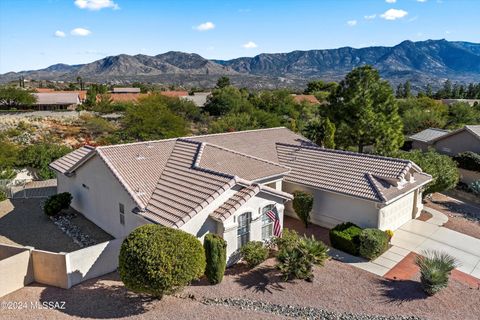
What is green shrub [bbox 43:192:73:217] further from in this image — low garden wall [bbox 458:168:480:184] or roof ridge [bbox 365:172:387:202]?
low garden wall [bbox 458:168:480:184]

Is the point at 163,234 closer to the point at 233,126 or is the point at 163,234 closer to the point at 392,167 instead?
the point at 392,167

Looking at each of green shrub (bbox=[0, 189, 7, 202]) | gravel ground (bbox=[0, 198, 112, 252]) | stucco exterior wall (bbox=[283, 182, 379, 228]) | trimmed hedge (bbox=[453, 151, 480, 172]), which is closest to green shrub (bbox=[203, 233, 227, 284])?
gravel ground (bbox=[0, 198, 112, 252])

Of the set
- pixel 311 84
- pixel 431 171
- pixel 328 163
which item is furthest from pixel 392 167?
pixel 311 84

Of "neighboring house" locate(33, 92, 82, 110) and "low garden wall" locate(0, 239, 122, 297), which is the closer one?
"low garden wall" locate(0, 239, 122, 297)

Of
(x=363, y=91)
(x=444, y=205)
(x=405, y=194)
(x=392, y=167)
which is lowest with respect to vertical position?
(x=444, y=205)

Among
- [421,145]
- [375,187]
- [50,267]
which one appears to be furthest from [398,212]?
[421,145]

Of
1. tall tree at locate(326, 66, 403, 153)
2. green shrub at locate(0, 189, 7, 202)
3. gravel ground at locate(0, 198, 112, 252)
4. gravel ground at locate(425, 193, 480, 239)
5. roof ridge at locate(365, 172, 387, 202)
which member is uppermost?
tall tree at locate(326, 66, 403, 153)
